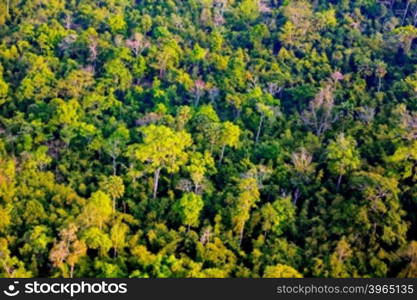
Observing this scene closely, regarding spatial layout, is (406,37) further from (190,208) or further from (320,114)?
(190,208)

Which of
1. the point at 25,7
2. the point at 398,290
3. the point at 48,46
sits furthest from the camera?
the point at 25,7

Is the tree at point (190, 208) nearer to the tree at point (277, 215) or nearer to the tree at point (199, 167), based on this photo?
the tree at point (199, 167)

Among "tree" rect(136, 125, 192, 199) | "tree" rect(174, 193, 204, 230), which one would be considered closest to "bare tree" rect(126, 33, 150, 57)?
"tree" rect(136, 125, 192, 199)

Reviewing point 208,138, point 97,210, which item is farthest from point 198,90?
point 97,210

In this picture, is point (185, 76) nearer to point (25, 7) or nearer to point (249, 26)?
point (249, 26)

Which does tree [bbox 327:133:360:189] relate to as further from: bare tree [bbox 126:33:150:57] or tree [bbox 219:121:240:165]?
bare tree [bbox 126:33:150:57]

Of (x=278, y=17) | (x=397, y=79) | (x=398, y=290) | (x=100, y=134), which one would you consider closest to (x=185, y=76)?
(x=100, y=134)

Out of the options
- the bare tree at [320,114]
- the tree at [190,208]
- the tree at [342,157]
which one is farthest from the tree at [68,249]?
the bare tree at [320,114]
